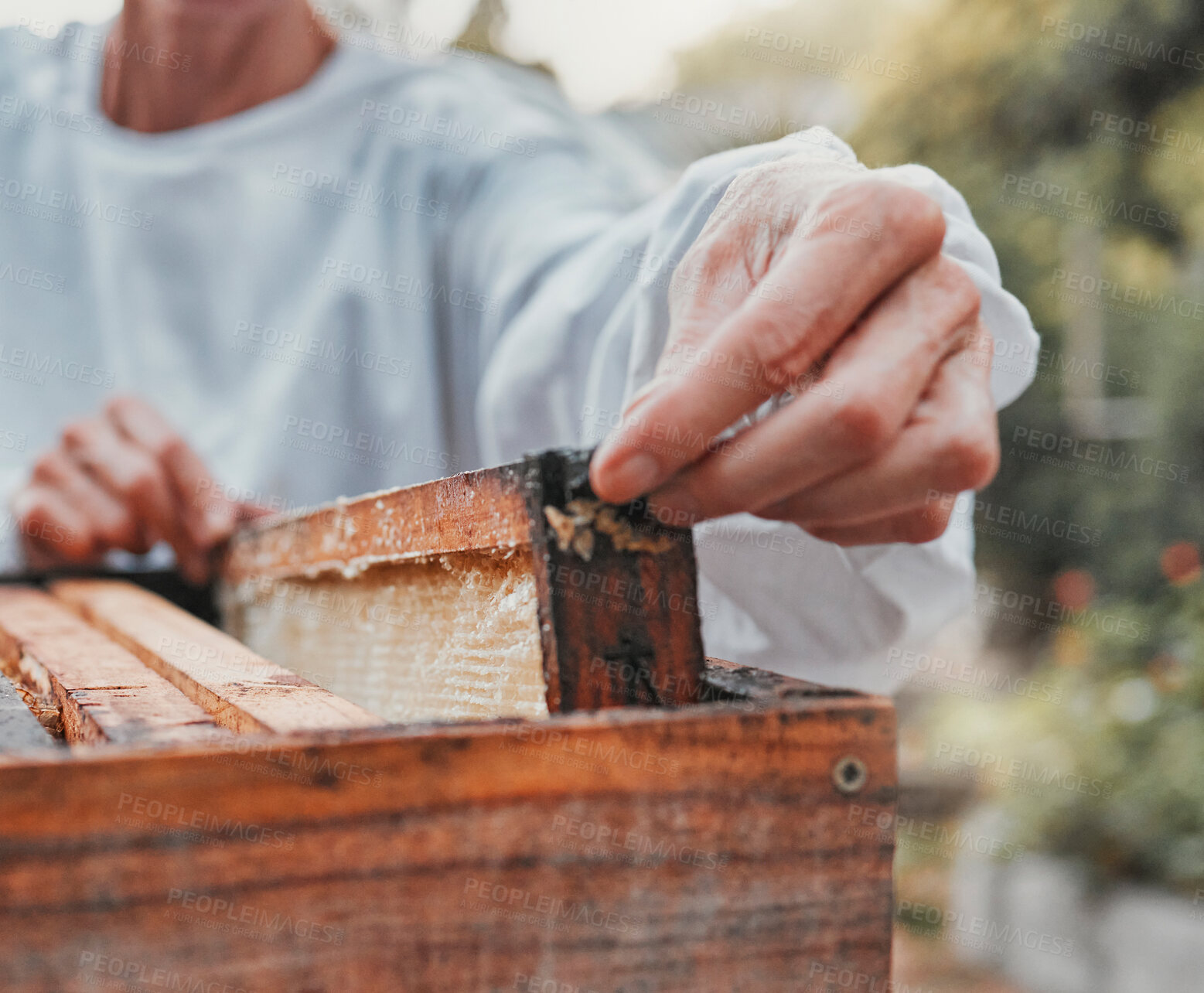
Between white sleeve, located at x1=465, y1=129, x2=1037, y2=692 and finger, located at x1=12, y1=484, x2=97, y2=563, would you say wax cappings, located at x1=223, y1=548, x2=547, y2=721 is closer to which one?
white sleeve, located at x1=465, y1=129, x2=1037, y2=692

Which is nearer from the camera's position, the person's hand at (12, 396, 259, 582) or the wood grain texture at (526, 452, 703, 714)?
the wood grain texture at (526, 452, 703, 714)

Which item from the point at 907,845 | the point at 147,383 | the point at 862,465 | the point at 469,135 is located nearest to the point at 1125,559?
the point at 907,845

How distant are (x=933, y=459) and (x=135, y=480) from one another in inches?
60.7

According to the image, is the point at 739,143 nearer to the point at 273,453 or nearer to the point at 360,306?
the point at 360,306

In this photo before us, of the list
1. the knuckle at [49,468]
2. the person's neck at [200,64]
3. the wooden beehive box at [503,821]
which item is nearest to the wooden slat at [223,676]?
the wooden beehive box at [503,821]

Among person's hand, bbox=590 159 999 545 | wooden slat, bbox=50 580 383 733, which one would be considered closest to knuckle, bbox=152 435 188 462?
wooden slat, bbox=50 580 383 733

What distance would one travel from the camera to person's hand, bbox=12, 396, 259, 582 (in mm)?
1727

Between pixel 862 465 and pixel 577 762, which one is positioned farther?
pixel 862 465

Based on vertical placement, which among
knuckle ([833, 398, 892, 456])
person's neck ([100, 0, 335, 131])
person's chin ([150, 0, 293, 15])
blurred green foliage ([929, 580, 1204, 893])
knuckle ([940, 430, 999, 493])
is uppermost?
person's chin ([150, 0, 293, 15])

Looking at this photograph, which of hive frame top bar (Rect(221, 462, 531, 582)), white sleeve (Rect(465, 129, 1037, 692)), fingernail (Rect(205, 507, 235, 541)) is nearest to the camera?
hive frame top bar (Rect(221, 462, 531, 582))

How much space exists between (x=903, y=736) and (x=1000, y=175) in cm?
Result: 504

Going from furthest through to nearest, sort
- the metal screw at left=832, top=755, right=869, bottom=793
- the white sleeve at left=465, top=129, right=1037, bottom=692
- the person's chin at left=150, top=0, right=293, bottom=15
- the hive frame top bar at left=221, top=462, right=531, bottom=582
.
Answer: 1. the person's chin at left=150, top=0, right=293, bottom=15
2. the white sleeve at left=465, top=129, right=1037, bottom=692
3. the hive frame top bar at left=221, top=462, right=531, bottom=582
4. the metal screw at left=832, top=755, right=869, bottom=793

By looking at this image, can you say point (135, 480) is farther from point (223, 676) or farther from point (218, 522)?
point (223, 676)

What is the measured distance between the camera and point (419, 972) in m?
0.54
